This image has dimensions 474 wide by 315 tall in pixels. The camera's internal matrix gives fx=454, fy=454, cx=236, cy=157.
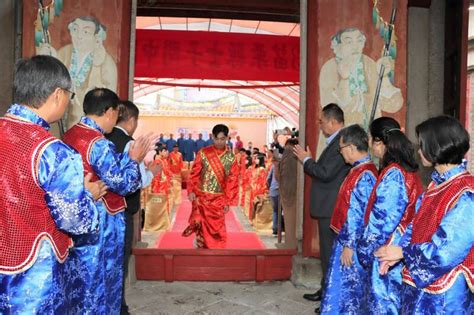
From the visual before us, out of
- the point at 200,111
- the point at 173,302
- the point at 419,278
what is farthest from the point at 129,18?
the point at 200,111

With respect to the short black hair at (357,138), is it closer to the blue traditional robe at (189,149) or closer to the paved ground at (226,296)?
the paved ground at (226,296)

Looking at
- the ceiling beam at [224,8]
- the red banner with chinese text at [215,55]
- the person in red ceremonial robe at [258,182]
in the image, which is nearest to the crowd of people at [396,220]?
the ceiling beam at [224,8]

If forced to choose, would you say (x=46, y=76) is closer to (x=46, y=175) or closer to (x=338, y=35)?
(x=46, y=175)

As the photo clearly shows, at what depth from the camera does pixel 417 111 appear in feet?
14.9

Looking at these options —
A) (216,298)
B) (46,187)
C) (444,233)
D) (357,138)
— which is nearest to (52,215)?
(46,187)

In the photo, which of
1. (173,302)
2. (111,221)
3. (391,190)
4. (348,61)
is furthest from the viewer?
(348,61)

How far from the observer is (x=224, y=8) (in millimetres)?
5727

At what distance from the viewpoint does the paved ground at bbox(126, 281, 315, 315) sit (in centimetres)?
366

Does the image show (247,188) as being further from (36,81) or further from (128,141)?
(36,81)

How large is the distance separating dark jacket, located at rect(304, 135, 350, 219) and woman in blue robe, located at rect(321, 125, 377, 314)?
1.83ft

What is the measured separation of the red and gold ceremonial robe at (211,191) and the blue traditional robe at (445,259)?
11.8 feet

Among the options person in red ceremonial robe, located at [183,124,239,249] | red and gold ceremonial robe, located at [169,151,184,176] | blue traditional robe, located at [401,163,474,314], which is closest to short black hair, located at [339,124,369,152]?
blue traditional robe, located at [401,163,474,314]

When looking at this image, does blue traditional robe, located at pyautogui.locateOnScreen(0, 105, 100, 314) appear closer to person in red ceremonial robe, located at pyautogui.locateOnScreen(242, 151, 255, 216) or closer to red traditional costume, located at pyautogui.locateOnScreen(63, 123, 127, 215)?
red traditional costume, located at pyautogui.locateOnScreen(63, 123, 127, 215)

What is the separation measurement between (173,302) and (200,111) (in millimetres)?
17322
